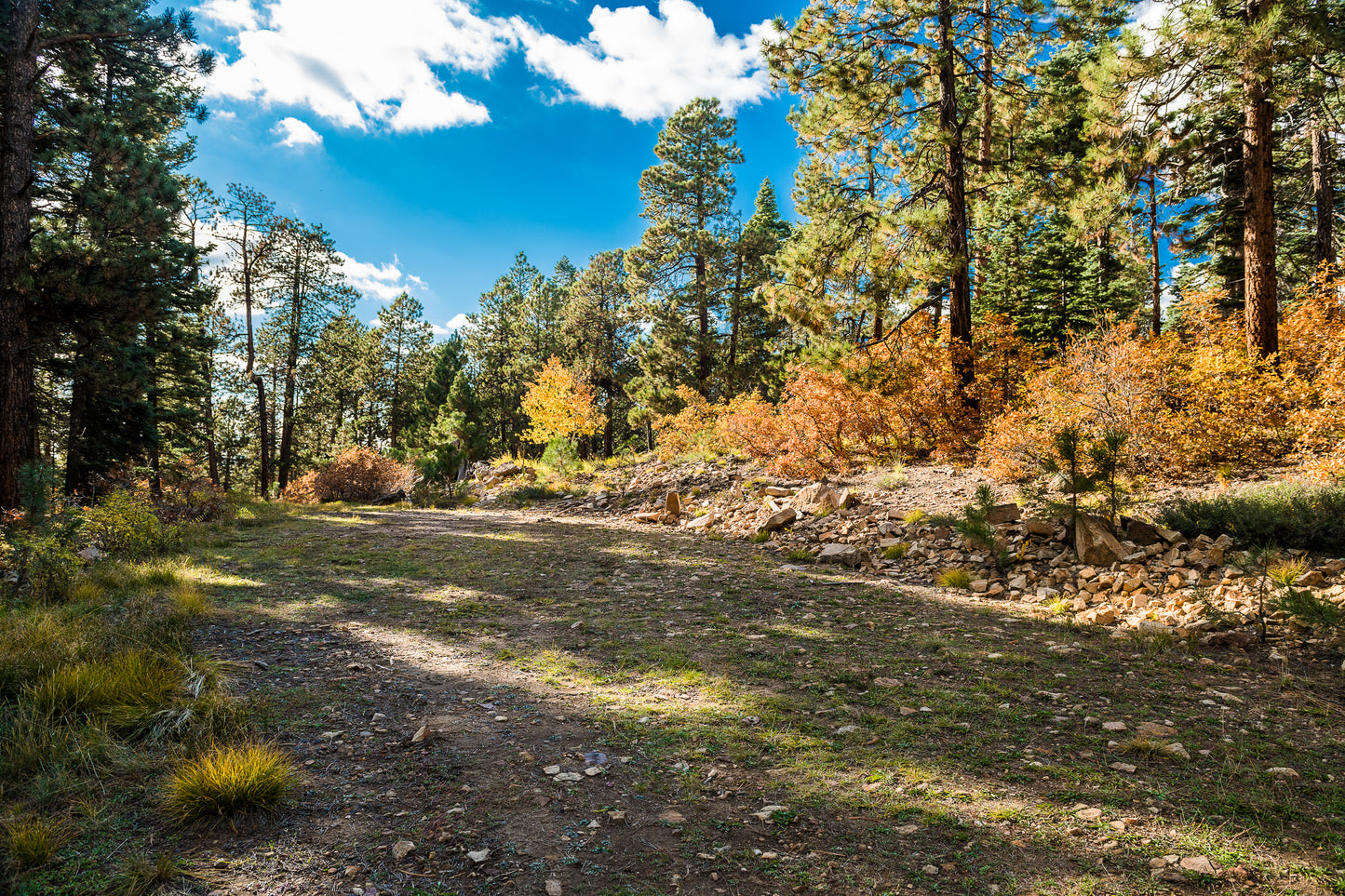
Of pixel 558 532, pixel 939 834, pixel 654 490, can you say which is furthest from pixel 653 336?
pixel 939 834

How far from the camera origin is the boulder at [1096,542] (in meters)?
5.85

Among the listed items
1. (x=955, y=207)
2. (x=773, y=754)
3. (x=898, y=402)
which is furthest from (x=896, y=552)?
(x=955, y=207)

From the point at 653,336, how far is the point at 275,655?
2339 cm

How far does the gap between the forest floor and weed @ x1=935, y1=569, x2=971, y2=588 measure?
0.63 metres

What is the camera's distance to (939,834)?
2.30 metres

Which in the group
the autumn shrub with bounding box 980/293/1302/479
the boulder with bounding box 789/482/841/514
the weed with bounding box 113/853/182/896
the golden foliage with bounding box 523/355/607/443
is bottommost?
the weed with bounding box 113/853/182/896

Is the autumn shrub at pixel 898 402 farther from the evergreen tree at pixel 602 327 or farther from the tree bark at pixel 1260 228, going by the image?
the evergreen tree at pixel 602 327

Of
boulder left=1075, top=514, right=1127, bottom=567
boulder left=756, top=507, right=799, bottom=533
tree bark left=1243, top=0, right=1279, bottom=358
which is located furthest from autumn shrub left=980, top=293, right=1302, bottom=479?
boulder left=756, top=507, right=799, bottom=533

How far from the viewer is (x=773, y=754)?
2.97m

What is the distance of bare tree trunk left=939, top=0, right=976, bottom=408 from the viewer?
11.0 m

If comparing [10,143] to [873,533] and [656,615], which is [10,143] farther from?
[873,533]

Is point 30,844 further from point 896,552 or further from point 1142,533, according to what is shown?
point 1142,533

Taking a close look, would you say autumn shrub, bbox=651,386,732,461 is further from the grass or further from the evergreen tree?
the grass

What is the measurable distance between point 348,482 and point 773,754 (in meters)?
25.3
